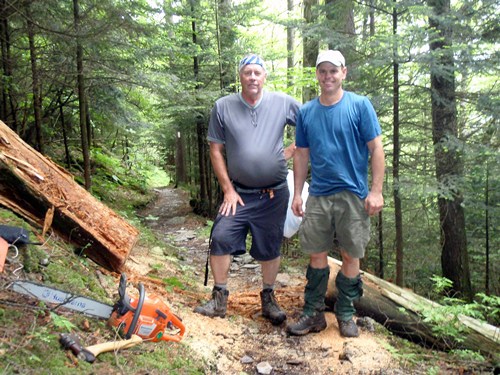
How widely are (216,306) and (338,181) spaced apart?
1796 mm

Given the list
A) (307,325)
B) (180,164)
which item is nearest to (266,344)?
(307,325)

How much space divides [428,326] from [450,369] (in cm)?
64

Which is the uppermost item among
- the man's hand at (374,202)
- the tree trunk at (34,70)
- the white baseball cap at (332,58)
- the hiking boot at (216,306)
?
the tree trunk at (34,70)

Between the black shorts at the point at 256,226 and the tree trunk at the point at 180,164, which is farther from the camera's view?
the tree trunk at the point at 180,164

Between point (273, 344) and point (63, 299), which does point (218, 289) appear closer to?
point (273, 344)

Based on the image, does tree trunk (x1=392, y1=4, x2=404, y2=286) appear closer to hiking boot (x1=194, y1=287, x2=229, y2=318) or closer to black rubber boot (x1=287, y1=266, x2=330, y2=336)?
black rubber boot (x1=287, y1=266, x2=330, y2=336)

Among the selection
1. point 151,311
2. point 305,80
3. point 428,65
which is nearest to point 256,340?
point 151,311

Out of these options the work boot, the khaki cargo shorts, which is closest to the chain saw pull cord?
the khaki cargo shorts

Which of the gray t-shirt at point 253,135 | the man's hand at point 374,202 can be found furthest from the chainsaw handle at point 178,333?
the man's hand at point 374,202

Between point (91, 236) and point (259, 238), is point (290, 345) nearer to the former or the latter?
point (259, 238)

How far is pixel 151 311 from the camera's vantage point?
2.90 meters

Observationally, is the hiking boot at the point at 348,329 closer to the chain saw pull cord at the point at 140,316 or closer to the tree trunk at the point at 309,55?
the chain saw pull cord at the point at 140,316

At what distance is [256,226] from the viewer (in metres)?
4.07

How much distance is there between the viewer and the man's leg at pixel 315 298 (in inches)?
151
